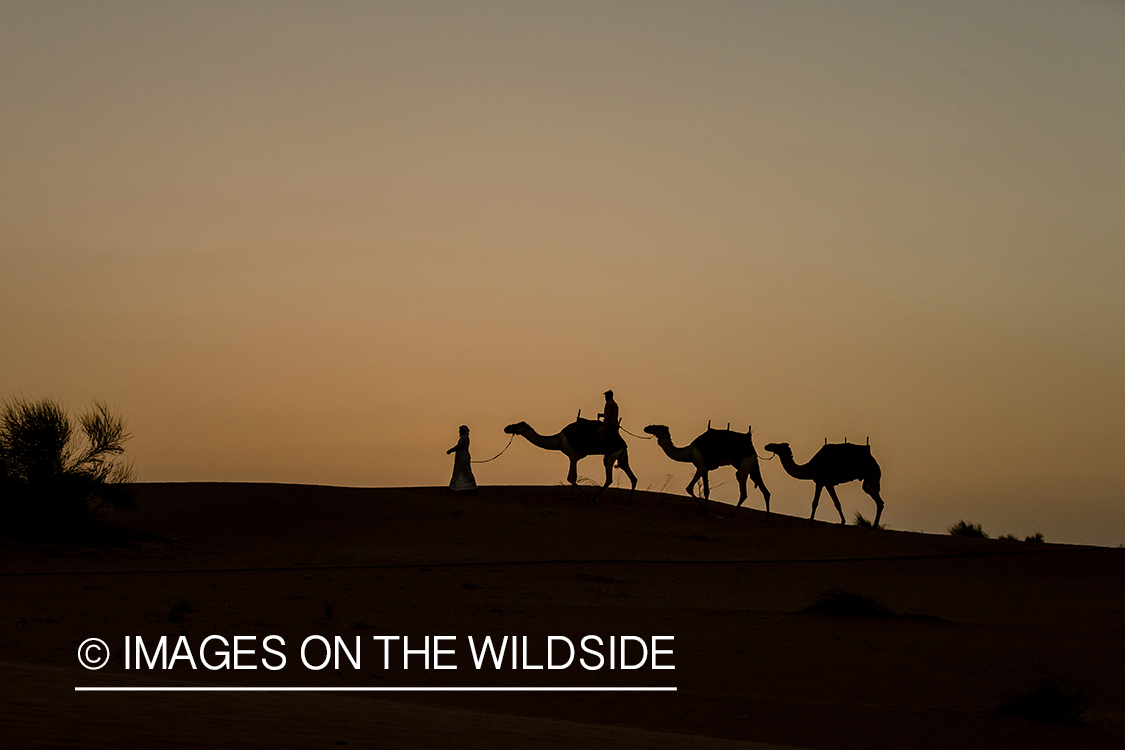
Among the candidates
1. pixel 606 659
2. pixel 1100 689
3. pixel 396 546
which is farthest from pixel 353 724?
pixel 396 546

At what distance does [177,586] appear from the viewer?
18188 mm

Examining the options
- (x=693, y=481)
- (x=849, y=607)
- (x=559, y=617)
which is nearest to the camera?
(x=559, y=617)

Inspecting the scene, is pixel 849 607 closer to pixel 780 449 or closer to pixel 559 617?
pixel 559 617

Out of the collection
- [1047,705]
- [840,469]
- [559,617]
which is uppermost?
[840,469]

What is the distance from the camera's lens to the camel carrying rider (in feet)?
105

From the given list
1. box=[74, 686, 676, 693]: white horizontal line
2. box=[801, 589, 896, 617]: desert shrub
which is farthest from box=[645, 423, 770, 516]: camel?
box=[74, 686, 676, 693]: white horizontal line

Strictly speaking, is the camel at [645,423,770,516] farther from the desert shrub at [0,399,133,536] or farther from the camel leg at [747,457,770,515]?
the desert shrub at [0,399,133,536]

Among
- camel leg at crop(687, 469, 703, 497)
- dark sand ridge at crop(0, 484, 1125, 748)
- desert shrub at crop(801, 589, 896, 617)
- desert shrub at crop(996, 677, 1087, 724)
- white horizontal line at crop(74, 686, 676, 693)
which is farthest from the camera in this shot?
camel leg at crop(687, 469, 703, 497)

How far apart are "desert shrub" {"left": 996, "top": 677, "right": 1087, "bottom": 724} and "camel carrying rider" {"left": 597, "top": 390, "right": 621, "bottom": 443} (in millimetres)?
21194

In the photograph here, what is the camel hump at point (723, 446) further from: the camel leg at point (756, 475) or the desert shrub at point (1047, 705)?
the desert shrub at point (1047, 705)

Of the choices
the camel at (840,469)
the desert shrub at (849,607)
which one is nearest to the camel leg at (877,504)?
the camel at (840,469)

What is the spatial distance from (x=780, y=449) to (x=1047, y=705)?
23.1 m

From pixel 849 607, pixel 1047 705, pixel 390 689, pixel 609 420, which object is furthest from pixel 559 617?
pixel 609 420

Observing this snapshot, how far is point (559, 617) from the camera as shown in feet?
52.1
